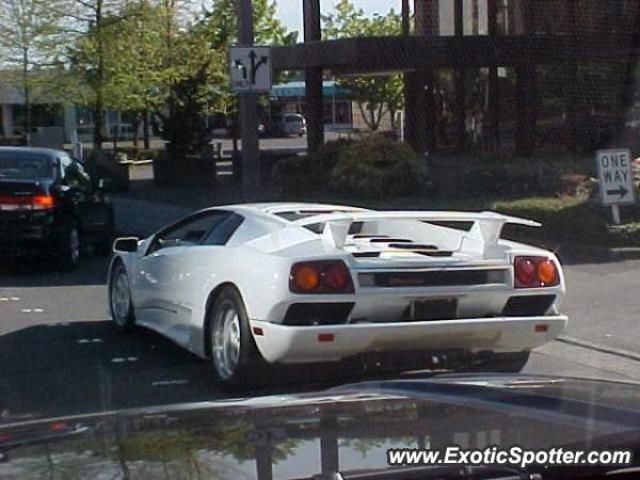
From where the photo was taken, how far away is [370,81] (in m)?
47.8

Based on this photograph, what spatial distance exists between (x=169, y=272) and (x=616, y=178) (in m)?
7.91

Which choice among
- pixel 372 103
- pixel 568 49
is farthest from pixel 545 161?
pixel 372 103

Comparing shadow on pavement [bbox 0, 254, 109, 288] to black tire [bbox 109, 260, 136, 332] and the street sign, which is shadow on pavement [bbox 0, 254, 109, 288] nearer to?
the street sign

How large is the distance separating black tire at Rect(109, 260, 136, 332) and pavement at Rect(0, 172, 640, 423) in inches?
5.1

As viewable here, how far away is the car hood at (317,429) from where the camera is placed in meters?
2.81

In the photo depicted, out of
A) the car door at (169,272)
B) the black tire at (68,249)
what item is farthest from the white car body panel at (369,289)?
the black tire at (68,249)

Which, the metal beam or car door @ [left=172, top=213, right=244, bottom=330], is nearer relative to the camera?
car door @ [left=172, top=213, right=244, bottom=330]

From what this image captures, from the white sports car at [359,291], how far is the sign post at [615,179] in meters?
7.08

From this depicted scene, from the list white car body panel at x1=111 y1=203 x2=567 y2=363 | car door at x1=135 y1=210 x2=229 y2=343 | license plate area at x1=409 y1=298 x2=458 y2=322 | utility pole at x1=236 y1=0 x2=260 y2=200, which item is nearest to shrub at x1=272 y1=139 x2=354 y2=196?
utility pole at x1=236 y1=0 x2=260 y2=200

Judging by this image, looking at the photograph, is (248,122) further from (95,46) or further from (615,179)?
(95,46)

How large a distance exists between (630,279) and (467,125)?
14.5 m

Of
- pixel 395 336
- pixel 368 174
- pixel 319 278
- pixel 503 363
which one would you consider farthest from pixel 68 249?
pixel 395 336

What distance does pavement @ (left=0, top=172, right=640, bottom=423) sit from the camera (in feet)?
28.4

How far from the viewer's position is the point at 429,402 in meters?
3.54
